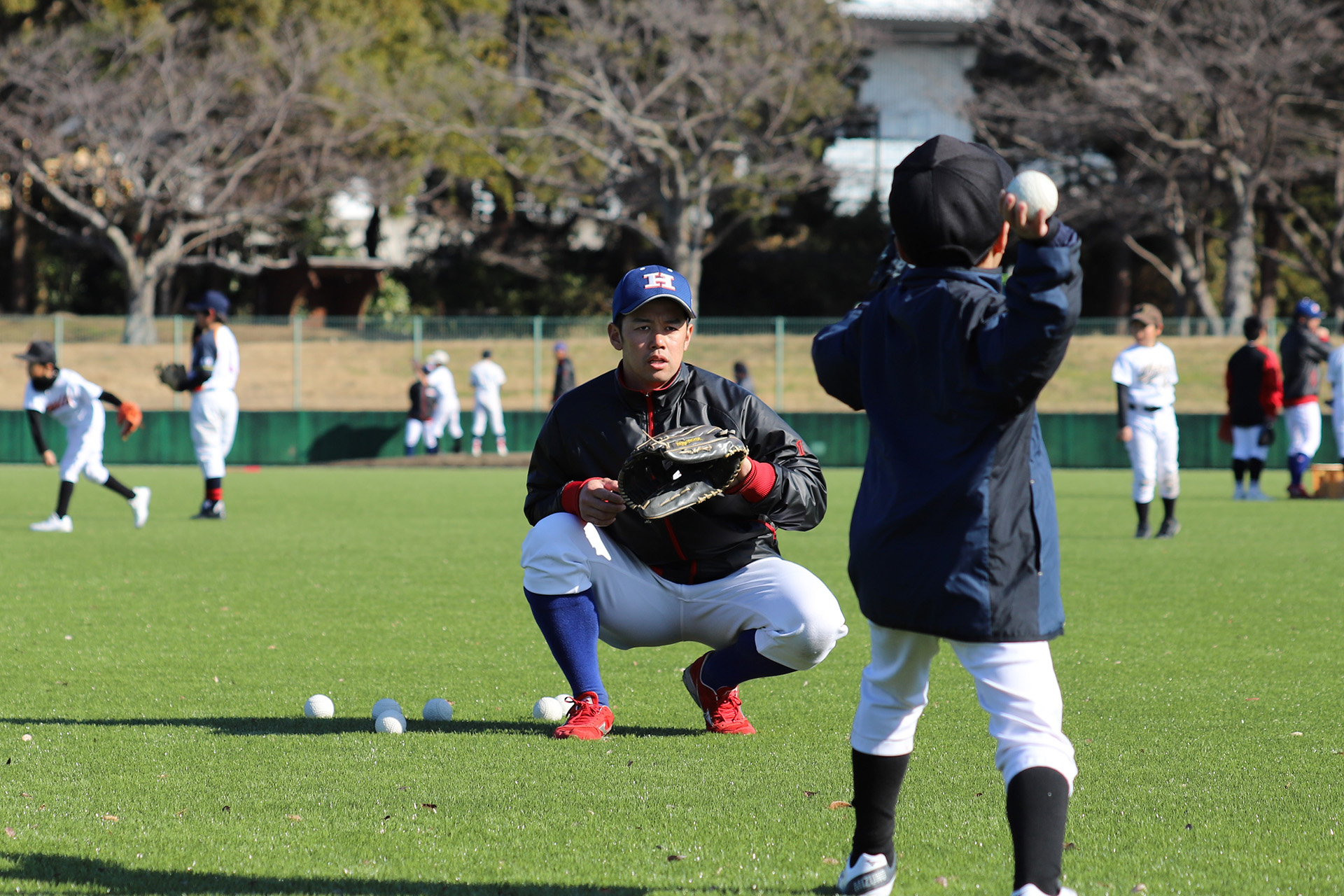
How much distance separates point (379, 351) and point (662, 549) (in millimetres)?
27339

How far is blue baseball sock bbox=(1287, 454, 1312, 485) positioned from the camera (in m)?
15.9

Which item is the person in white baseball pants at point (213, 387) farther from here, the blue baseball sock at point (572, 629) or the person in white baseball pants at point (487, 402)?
the person in white baseball pants at point (487, 402)

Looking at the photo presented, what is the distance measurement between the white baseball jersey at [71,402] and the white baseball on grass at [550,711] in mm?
8102

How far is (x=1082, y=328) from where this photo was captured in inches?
1216

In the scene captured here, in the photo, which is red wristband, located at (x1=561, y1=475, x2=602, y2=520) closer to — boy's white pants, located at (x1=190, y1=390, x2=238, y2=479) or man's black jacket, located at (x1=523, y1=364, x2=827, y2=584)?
man's black jacket, located at (x1=523, y1=364, x2=827, y2=584)

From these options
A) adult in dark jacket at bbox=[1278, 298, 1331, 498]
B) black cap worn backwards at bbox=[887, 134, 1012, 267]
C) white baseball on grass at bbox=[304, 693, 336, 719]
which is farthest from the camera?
adult in dark jacket at bbox=[1278, 298, 1331, 498]

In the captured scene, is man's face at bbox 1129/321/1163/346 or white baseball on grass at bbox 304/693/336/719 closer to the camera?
white baseball on grass at bbox 304/693/336/719

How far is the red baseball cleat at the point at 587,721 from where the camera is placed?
4.53 m

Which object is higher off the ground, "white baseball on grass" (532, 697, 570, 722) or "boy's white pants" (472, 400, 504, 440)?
"boy's white pants" (472, 400, 504, 440)

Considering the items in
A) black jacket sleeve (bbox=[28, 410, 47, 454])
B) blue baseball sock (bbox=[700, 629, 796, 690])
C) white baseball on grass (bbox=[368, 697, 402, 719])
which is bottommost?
white baseball on grass (bbox=[368, 697, 402, 719])

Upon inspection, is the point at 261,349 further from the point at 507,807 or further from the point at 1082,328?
the point at 507,807

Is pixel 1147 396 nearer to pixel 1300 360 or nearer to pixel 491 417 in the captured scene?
pixel 1300 360

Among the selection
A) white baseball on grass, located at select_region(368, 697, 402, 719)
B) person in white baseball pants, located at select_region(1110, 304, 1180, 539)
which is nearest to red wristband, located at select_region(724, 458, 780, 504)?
white baseball on grass, located at select_region(368, 697, 402, 719)

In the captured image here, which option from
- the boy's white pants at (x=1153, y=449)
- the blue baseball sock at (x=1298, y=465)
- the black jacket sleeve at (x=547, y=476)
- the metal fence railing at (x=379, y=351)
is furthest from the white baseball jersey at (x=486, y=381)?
the black jacket sleeve at (x=547, y=476)
